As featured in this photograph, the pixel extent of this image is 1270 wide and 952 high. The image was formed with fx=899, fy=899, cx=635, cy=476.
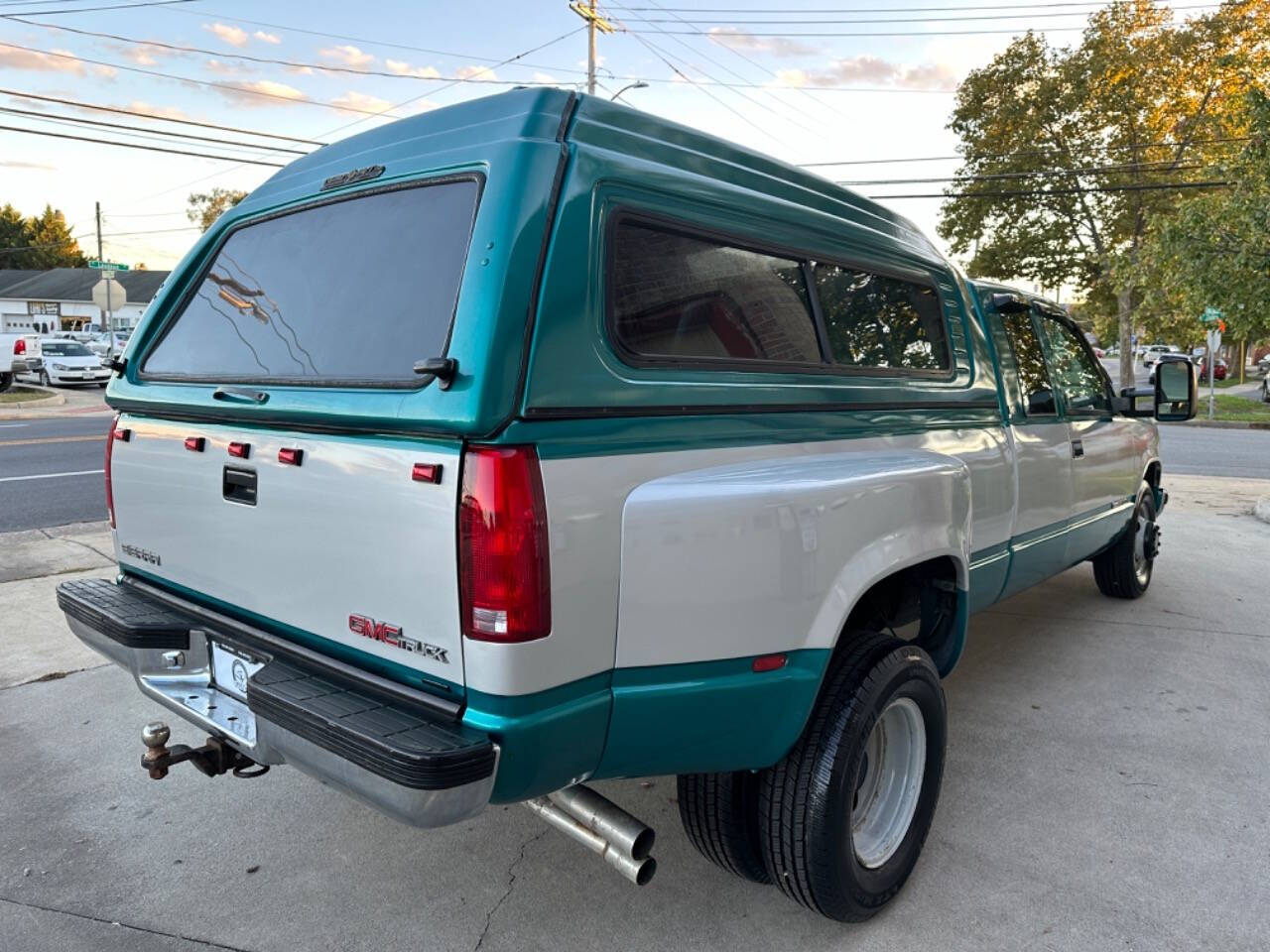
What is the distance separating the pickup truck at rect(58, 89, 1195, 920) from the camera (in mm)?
1879

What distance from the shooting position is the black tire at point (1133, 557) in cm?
563

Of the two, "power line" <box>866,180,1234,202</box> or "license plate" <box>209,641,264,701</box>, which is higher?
"power line" <box>866,180,1234,202</box>

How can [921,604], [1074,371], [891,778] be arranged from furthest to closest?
[1074,371] < [921,604] < [891,778]

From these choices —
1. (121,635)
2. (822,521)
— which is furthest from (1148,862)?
(121,635)

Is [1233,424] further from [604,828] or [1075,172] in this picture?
[604,828]

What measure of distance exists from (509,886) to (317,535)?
129cm

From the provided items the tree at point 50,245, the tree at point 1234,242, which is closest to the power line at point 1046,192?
the tree at point 1234,242

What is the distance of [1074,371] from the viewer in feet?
15.2

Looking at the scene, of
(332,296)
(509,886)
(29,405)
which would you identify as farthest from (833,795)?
(29,405)

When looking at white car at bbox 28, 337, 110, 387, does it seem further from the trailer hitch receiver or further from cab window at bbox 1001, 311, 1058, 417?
cab window at bbox 1001, 311, 1058, 417

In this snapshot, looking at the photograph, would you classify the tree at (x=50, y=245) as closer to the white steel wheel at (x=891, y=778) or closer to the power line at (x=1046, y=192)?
the power line at (x=1046, y=192)

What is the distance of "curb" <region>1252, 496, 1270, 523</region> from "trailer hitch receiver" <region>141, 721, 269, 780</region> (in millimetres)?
9642

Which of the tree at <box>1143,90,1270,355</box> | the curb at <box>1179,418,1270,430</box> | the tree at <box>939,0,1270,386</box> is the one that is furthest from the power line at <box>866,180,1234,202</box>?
the tree at <box>1143,90,1270,355</box>

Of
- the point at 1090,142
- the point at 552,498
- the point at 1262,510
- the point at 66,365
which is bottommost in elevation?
the point at 1262,510
